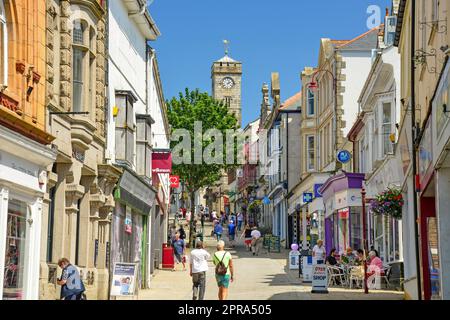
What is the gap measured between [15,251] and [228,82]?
12777 centimetres

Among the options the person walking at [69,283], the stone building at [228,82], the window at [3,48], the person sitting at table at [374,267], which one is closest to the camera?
the window at [3,48]

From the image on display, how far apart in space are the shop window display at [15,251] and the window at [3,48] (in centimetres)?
230

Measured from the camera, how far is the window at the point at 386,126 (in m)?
30.1

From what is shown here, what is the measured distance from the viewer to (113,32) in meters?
24.4

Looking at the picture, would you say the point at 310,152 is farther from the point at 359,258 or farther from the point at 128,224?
the point at 128,224

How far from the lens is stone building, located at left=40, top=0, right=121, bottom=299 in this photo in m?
18.0

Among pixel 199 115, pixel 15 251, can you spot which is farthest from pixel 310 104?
pixel 15 251

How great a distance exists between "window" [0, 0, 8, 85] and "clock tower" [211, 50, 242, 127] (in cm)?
12532

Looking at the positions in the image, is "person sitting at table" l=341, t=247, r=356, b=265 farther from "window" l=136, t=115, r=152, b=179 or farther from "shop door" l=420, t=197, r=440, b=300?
"shop door" l=420, t=197, r=440, b=300

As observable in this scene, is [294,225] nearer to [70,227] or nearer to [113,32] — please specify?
[113,32]

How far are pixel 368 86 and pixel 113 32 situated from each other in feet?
38.2

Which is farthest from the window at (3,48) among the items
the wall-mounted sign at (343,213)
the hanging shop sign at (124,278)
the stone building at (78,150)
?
the wall-mounted sign at (343,213)

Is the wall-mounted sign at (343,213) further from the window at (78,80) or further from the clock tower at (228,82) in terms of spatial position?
the clock tower at (228,82)
